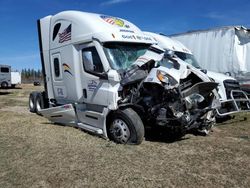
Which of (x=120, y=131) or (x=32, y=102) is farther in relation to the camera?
(x=32, y=102)

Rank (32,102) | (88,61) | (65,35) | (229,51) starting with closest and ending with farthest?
(88,61)
(65,35)
(32,102)
(229,51)

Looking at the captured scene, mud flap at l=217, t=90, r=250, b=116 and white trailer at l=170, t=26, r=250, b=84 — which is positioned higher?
white trailer at l=170, t=26, r=250, b=84

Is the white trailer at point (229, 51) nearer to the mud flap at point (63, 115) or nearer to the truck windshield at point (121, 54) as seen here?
the truck windshield at point (121, 54)

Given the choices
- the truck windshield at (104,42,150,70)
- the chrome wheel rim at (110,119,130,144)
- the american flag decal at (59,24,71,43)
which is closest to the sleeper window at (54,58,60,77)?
the american flag decal at (59,24,71,43)

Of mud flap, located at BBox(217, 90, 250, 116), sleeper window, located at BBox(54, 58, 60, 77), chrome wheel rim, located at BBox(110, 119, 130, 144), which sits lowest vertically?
chrome wheel rim, located at BBox(110, 119, 130, 144)

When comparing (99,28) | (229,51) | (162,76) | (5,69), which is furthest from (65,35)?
(5,69)

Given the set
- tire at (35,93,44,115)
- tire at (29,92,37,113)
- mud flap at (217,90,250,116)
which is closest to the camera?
mud flap at (217,90,250,116)

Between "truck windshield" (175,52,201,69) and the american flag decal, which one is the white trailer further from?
the american flag decal

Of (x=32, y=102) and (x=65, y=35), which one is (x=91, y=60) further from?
(x=32, y=102)

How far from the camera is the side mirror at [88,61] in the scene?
8.70 meters

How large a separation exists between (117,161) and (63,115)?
3781 millimetres

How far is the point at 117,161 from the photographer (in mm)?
6355

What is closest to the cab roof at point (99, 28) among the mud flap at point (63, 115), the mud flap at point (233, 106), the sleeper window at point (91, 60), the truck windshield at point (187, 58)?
the sleeper window at point (91, 60)

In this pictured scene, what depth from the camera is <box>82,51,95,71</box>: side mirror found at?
28.6ft
